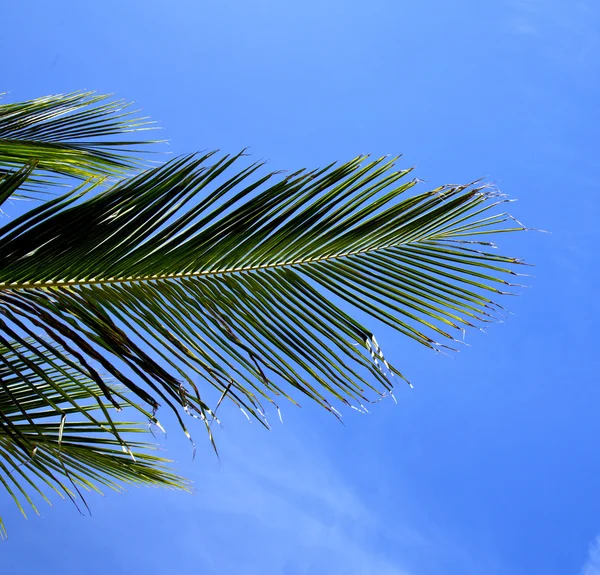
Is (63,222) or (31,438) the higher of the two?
(63,222)

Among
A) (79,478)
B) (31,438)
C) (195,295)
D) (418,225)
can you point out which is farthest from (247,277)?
(79,478)

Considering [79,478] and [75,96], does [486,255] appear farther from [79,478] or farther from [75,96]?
[75,96]

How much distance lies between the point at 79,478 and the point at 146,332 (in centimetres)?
111

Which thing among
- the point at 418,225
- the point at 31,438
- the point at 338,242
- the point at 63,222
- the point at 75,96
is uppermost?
the point at 75,96

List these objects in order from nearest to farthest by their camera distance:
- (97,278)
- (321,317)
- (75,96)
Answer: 1. (97,278)
2. (321,317)
3. (75,96)

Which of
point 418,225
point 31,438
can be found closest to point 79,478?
point 31,438

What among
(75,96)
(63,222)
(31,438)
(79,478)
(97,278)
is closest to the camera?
(63,222)

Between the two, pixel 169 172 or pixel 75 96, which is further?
pixel 75 96

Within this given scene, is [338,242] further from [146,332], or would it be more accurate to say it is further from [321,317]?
[146,332]

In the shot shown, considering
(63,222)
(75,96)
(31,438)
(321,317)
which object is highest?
(75,96)

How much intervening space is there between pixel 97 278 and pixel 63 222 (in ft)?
0.61

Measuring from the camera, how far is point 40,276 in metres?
1.75

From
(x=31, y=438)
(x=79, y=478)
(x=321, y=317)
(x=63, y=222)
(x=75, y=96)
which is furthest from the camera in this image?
(x=75, y=96)

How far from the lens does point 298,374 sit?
1862mm
